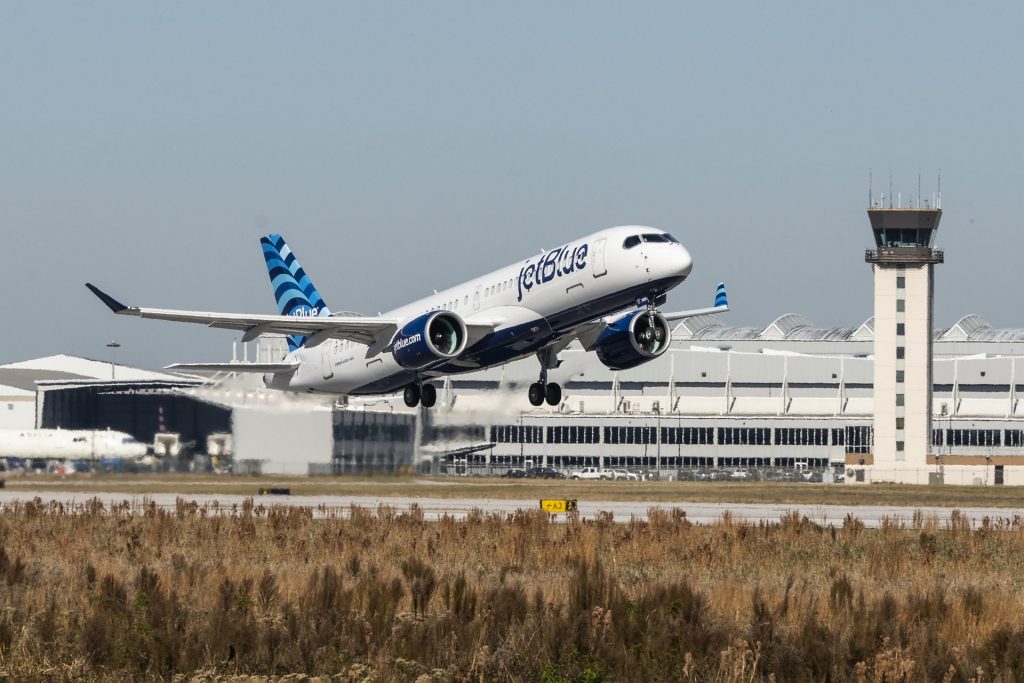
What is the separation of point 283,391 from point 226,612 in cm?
4343

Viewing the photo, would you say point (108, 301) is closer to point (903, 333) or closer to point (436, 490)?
point (436, 490)

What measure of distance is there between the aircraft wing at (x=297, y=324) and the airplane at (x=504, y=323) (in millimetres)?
35

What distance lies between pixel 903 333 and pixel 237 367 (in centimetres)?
7754

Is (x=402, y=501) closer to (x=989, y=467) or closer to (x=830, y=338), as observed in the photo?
(x=989, y=467)

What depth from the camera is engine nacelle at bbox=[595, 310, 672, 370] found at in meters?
49.8

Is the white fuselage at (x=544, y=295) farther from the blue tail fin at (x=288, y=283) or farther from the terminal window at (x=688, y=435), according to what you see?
the terminal window at (x=688, y=435)

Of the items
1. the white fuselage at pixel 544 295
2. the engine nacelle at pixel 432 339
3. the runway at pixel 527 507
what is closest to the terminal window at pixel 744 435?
the runway at pixel 527 507

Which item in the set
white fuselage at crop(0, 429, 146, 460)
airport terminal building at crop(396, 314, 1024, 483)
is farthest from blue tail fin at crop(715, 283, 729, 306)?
airport terminal building at crop(396, 314, 1024, 483)

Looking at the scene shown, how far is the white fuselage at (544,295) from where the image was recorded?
148ft

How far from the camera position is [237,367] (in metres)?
60.7

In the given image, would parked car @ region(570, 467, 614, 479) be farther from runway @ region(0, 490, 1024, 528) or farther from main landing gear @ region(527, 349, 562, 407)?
main landing gear @ region(527, 349, 562, 407)

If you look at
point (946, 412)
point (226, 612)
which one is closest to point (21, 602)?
point (226, 612)

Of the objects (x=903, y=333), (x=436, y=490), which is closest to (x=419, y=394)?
(x=436, y=490)

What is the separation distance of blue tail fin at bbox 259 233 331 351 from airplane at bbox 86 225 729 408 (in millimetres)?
5405
